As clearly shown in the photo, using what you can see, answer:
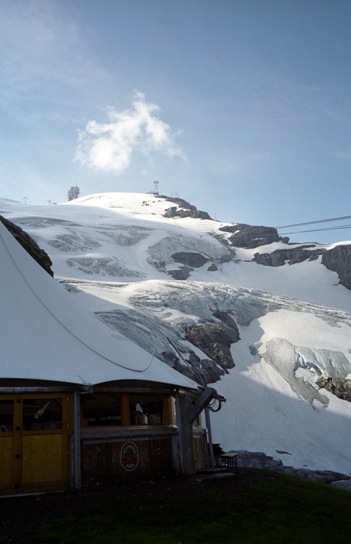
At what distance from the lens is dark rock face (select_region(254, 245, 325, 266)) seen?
99938 mm

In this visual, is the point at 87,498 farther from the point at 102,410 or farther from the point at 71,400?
the point at 102,410

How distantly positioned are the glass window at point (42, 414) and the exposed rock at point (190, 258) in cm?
7585

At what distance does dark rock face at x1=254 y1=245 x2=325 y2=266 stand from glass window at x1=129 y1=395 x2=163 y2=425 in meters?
84.0

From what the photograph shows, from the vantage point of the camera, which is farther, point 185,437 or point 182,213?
point 182,213

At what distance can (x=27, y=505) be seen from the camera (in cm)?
1114

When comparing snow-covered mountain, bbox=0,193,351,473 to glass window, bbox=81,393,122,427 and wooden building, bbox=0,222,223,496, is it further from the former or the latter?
glass window, bbox=81,393,122,427

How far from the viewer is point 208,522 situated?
966 centimetres

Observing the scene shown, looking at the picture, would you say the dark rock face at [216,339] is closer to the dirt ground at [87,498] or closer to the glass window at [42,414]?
the dirt ground at [87,498]

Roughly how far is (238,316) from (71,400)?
147ft

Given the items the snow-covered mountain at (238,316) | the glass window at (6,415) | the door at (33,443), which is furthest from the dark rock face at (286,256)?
the glass window at (6,415)

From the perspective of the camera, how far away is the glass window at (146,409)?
53.5ft

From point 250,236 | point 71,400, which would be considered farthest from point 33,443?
point 250,236

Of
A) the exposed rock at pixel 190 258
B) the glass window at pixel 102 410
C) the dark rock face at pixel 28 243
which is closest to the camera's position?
the glass window at pixel 102 410

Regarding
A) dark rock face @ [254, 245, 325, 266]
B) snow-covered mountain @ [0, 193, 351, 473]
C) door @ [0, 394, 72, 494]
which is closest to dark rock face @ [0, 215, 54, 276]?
snow-covered mountain @ [0, 193, 351, 473]
